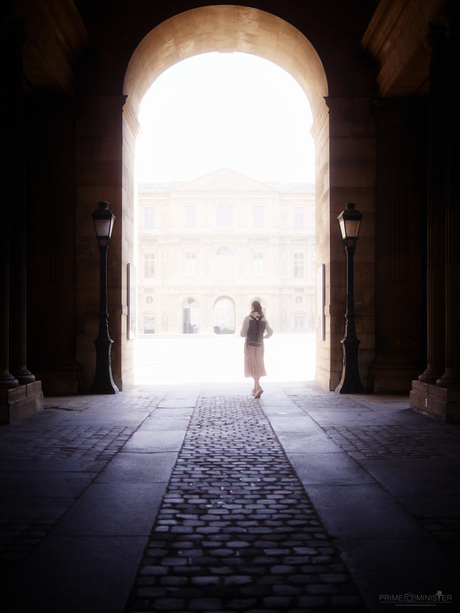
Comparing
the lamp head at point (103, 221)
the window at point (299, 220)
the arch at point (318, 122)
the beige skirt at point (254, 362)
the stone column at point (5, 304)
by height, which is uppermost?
the window at point (299, 220)

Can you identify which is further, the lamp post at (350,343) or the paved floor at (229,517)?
the lamp post at (350,343)

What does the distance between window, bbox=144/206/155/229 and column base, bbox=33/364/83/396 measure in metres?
49.5

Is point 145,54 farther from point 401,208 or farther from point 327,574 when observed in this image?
point 327,574

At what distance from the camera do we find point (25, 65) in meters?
8.27

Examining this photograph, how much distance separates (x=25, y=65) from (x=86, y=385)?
212 inches

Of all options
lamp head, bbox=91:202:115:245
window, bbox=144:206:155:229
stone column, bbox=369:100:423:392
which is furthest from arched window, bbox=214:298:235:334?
lamp head, bbox=91:202:115:245

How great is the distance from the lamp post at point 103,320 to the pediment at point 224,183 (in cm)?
4929

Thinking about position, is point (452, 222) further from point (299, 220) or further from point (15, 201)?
point (299, 220)

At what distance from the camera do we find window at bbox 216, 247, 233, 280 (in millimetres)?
57031

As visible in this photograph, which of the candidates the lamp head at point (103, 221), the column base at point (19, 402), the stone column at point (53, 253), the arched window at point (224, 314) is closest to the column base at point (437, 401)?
the column base at point (19, 402)

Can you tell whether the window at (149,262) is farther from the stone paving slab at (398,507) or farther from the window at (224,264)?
the stone paving slab at (398,507)

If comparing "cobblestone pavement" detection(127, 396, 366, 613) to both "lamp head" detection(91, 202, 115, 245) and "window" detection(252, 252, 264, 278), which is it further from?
"window" detection(252, 252, 264, 278)

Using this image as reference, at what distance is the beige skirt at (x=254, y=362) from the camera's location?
9.02 meters

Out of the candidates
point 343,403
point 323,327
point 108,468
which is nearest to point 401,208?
point 323,327
